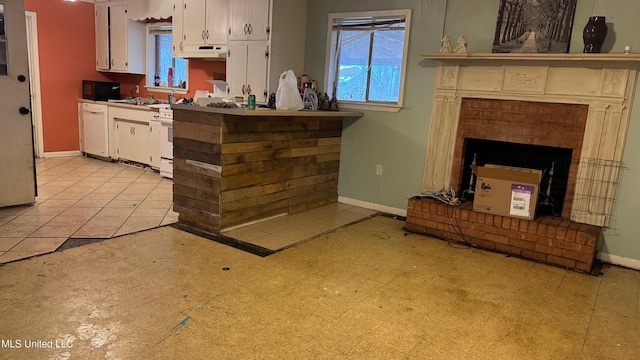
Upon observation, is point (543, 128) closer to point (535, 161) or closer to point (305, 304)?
point (535, 161)

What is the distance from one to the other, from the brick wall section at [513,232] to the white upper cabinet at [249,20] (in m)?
2.31

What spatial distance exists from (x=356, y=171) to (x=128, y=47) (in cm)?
403

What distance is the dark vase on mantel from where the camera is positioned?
3295mm

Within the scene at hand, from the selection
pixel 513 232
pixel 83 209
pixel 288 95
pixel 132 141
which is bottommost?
pixel 83 209

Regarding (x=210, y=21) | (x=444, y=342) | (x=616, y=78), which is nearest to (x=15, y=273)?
(x=444, y=342)

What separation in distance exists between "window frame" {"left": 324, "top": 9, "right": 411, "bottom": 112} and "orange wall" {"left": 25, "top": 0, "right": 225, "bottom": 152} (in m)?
1.80

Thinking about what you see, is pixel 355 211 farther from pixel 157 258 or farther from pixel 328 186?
pixel 157 258

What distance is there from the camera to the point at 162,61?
22.0 feet

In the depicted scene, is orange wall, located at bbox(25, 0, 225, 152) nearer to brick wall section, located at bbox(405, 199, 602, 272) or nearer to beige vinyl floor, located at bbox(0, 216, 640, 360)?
brick wall section, located at bbox(405, 199, 602, 272)

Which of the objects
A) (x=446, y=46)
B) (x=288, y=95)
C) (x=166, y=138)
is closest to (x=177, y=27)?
(x=166, y=138)

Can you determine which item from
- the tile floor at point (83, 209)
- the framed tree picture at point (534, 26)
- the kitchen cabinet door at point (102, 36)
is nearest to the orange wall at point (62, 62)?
the kitchen cabinet door at point (102, 36)

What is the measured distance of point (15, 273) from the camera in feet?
8.80

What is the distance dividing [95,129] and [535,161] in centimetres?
591

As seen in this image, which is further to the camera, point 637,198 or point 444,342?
point 637,198
